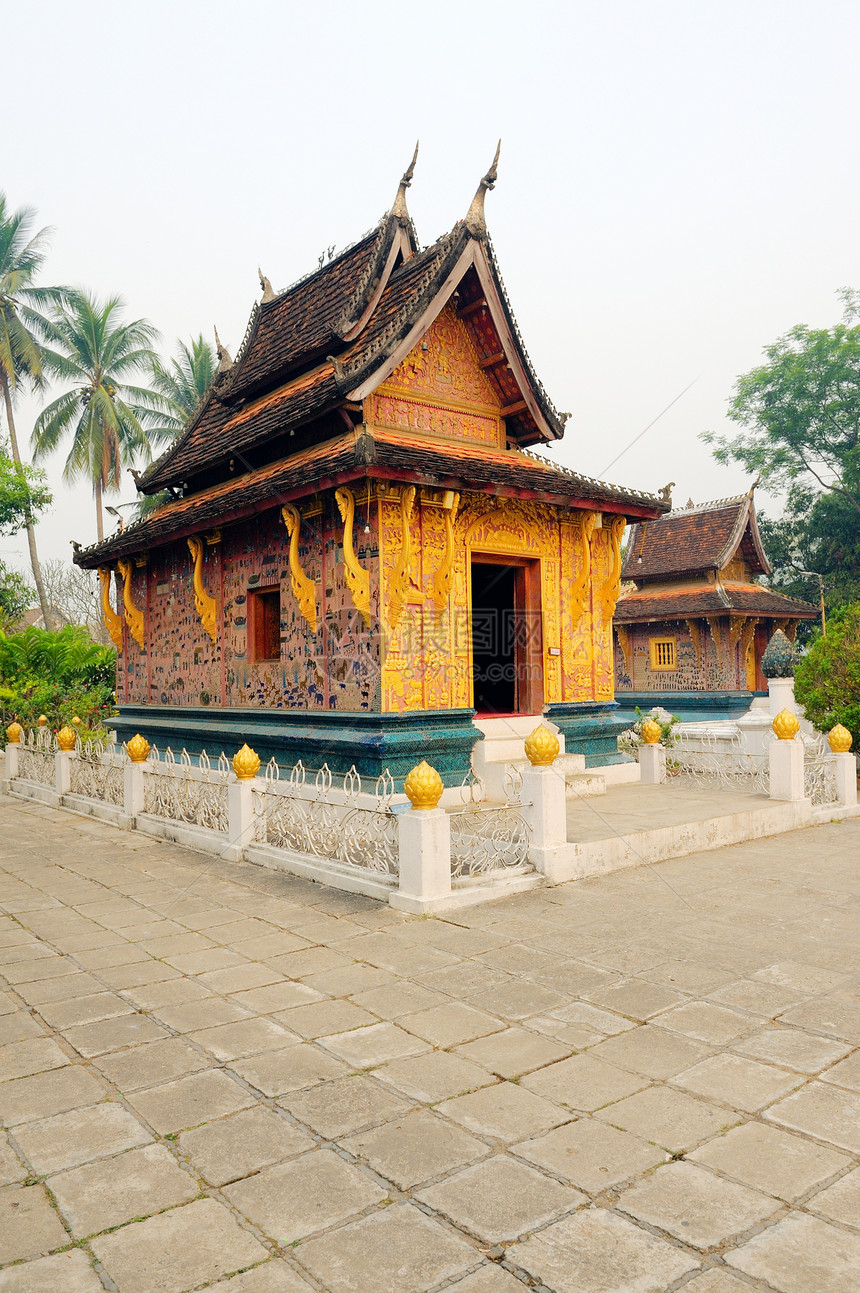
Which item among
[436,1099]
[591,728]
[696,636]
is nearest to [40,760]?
[591,728]

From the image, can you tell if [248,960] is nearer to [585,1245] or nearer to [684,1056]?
[684,1056]

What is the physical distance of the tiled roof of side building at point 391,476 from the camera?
844 cm

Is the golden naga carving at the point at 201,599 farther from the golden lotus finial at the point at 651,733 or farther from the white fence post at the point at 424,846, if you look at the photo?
the white fence post at the point at 424,846

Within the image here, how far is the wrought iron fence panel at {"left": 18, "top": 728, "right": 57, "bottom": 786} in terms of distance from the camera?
44.2 ft

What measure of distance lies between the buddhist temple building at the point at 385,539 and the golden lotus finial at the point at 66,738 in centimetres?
117

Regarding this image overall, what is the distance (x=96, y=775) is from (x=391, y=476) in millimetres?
6596

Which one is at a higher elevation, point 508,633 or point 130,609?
point 130,609

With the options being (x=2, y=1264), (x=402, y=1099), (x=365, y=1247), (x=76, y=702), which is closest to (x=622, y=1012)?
(x=402, y=1099)

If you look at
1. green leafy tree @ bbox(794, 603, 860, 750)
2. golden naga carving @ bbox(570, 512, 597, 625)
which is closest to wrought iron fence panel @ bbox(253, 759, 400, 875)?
golden naga carving @ bbox(570, 512, 597, 625)

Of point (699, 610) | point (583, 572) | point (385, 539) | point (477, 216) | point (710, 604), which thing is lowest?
point (583, 572)

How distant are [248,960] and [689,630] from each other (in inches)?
825

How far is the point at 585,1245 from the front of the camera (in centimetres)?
253

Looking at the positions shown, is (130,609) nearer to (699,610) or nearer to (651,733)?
(651,733)

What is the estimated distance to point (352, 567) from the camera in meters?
8.80
